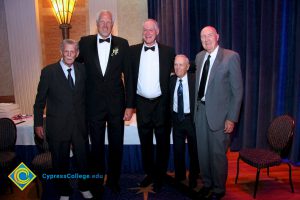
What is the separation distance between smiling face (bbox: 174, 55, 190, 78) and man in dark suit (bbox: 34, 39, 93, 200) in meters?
0.95

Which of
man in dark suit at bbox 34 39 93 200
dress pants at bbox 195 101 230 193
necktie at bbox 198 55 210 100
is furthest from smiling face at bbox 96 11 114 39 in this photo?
dress pants at bbox 195 101 230 193

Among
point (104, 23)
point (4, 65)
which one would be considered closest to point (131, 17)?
point (4, 65)

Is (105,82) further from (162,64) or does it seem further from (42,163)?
(42,163)

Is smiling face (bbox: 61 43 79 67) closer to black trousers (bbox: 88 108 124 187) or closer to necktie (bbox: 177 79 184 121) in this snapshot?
black trousers (bbox: 88 108 124 187)

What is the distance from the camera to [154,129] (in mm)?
3215

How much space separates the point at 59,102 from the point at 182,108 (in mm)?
1243

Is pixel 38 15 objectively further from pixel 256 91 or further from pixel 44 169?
pixel 256 91

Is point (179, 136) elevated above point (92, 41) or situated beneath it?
situated beneath

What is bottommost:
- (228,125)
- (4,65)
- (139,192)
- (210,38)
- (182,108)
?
(139,192)

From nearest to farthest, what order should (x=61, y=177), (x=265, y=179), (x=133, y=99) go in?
(x=61, y=177)
(x=133, y=99)
(x=265, y=179)

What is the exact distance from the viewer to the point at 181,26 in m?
4.90

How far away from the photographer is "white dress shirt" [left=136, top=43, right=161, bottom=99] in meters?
3.04

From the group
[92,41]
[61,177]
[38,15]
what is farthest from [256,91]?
[38,15]

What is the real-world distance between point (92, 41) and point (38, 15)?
327cm
